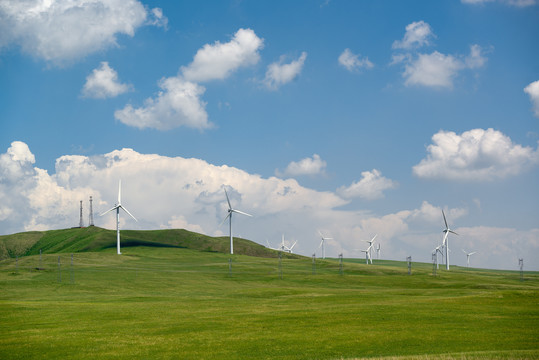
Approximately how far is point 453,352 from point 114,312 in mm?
34259

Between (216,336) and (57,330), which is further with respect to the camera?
(57,330)

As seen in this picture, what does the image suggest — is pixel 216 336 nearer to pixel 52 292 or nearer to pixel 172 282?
pixel 52 292

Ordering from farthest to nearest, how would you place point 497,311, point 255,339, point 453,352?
point 497,311 → point 255,339 → point 453,352

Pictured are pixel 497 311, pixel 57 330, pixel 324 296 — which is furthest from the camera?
pixel 324 296

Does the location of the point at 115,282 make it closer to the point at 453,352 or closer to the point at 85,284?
the point at 85,284

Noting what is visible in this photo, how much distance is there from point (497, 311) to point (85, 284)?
255ft

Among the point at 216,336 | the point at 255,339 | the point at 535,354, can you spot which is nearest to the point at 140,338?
the point at 216,336

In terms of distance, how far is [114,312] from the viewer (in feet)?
172

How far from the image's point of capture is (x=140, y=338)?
3616 cm

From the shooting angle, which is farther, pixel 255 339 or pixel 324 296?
pixel 324 296

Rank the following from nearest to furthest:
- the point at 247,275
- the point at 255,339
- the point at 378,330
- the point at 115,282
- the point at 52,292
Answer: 1. the point at 255,339
2. the point at 378,330
3. the point at 52,292
4. the point at 115,282
5. the point at 247,275

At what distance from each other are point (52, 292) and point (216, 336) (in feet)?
207

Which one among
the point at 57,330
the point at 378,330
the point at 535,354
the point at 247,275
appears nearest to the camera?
the point at 535,354

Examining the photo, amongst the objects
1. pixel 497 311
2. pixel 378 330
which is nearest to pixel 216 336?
pixel 378 330
